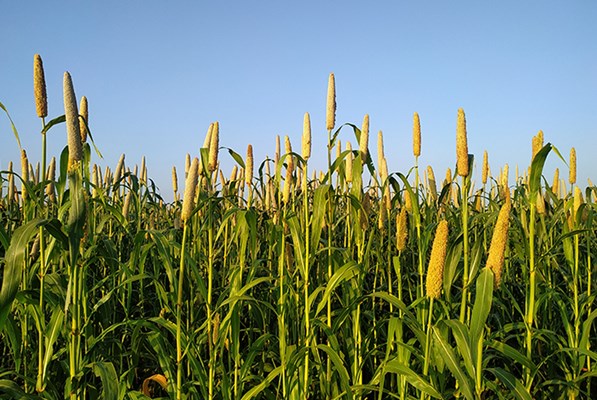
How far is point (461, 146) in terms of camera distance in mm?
Result: 1970

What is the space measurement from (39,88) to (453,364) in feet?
6.49

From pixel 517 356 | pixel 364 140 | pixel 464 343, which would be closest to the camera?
pixel 464 343

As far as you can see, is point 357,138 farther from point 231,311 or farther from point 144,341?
point 144,341

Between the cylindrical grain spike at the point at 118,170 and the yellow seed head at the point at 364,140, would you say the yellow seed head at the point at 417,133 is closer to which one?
the yellow seed head at the point at 364,140

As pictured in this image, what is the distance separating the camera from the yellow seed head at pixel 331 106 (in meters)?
2.55

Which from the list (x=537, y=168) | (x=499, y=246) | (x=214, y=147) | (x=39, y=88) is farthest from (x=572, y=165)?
(x=39, y=88)

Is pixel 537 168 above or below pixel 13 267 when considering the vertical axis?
above

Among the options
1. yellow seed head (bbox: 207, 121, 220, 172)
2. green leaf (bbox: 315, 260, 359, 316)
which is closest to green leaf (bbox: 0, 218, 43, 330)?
yellow seed head (bbox: 207, 121, 220, 172)

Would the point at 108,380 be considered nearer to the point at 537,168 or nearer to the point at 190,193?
the point at 190,193

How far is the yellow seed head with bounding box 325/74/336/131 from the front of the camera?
101 inches

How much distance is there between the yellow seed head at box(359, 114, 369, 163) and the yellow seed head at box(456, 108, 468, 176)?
0.84 metres

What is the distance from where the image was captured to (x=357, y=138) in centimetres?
291

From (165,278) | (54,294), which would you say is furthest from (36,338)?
(165,278)

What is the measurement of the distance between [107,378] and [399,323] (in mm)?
1282
